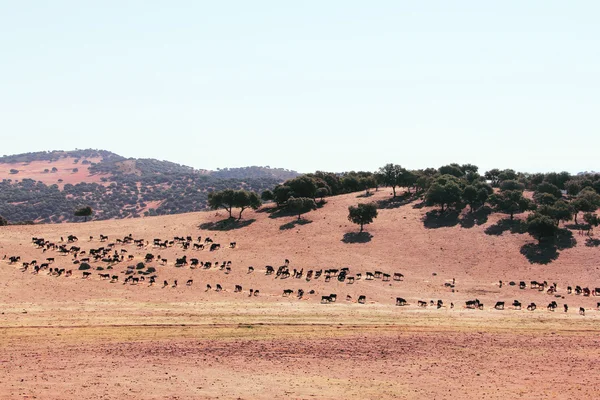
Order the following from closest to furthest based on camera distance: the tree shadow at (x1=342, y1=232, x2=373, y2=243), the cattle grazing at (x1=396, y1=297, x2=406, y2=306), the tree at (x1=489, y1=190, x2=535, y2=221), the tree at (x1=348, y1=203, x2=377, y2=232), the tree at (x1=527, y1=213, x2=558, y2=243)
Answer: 1. the cattle grazing at (x1=396, y1=297, x2=406, y2=306)
2. the tree at (x1=527, y1=213, x2=558, y2=243)
3. the tree shadow at (x1=342, y1=232, x2=373, y2=243)
4. the tree at (x1=348, y1=203, x2=377, y2=232)
5. the tree at (x1=489, y1=190, x2=535, y2=221)

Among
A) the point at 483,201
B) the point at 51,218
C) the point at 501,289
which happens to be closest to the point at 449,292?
the point at 501,289

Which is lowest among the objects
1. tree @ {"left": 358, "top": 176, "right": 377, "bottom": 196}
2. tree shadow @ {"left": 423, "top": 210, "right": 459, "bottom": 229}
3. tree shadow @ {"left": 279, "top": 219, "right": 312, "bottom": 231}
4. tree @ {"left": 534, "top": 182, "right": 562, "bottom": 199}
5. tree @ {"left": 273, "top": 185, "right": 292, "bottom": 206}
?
tree shadow @ {"left": 279, "top": 219, "right": 312, "bottom": 231}

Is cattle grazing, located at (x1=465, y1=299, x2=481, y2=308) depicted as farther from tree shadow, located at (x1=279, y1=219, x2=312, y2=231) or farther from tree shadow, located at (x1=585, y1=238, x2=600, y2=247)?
tree shadow, located at (x1=279, y1=219, x2=312, y2=231)

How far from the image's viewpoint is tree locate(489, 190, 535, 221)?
9888 cm

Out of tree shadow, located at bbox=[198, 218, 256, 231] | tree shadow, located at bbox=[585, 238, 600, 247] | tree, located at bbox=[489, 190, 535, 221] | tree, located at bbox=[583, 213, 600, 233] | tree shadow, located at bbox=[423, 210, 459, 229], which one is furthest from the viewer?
tree shadow, located at bbox=[198, 218, 256, 231]

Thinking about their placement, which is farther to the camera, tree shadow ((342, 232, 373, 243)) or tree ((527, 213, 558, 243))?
tree shadow ((342, 232, 373, 243))

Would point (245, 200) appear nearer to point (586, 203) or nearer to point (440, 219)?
point (440, 219)

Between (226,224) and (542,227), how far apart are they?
194 feet

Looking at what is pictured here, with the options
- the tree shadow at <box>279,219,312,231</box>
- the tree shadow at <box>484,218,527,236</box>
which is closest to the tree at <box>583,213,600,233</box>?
the tree shadow at <box>484,218,527,236</box>

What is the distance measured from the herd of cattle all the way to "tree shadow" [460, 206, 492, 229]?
2621 cm

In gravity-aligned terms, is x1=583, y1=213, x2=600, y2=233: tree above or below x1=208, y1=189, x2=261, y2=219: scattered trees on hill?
below

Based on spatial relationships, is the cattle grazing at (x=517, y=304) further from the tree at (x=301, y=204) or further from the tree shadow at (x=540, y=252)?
the tree at (x=301, y=204)

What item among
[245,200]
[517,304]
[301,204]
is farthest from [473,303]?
[245,200]

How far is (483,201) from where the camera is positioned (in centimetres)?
10550
